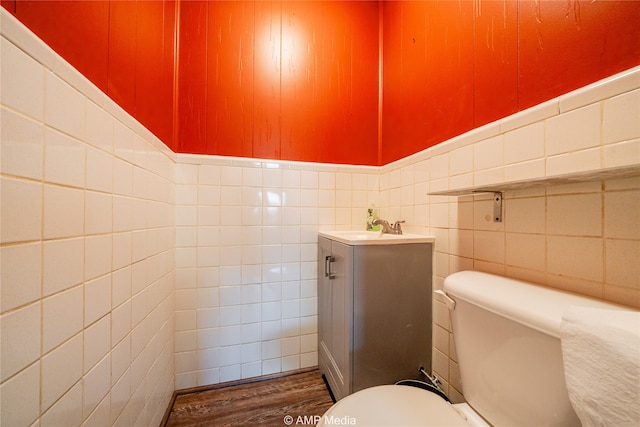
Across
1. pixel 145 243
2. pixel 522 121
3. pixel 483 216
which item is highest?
pixel 522 121

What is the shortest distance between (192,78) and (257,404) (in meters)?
1.95

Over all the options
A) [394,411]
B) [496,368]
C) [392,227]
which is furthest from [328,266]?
[496,368]

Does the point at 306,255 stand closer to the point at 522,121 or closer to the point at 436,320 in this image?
the point at 436,320

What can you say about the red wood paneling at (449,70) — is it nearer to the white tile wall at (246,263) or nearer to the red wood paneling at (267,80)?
the white tile wall at (246,263)

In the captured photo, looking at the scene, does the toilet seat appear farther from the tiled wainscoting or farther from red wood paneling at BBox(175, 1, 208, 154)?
red wood paneling at BBox(175, 1, 208, 154)

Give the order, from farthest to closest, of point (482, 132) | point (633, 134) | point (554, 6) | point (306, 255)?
point (306, 255) → point (482, 132) → point (554, 6) → point (633, 134)

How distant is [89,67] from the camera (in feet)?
1.94

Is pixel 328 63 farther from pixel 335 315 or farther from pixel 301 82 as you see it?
pixel 335 315

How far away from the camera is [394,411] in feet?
2.13

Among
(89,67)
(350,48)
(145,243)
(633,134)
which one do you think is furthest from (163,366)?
(350,48)

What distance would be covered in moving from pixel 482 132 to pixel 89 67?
4.39ft

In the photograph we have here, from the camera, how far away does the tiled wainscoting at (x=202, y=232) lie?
424mm

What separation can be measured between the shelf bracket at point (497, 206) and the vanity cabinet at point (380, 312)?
32 centimetres

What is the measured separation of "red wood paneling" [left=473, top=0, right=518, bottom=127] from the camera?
0.81 metres
